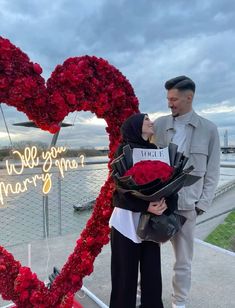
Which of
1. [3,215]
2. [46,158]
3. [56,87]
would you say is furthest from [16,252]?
[56,87]

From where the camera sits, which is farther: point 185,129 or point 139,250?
point 185,129

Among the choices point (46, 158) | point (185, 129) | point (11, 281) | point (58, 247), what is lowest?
point (58, 247)

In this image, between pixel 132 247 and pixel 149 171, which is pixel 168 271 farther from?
pixel 149 171

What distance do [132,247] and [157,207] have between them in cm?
31

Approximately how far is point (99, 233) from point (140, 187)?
70 cm

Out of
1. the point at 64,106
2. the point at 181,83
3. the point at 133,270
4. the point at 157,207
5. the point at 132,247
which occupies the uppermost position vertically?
the point at 181,83

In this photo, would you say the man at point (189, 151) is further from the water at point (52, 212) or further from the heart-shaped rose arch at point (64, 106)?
the water at point (52, 212)

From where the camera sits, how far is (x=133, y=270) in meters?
1.76

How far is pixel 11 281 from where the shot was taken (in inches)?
70.9

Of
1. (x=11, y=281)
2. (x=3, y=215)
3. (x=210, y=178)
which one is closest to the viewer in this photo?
(x=11, y=281)

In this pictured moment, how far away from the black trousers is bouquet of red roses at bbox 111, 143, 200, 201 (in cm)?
38

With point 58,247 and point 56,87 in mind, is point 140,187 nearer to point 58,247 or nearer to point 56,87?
point 56,87

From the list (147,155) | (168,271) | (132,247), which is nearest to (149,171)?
(147,155)

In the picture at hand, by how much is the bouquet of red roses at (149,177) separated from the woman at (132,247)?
0.33 feet
